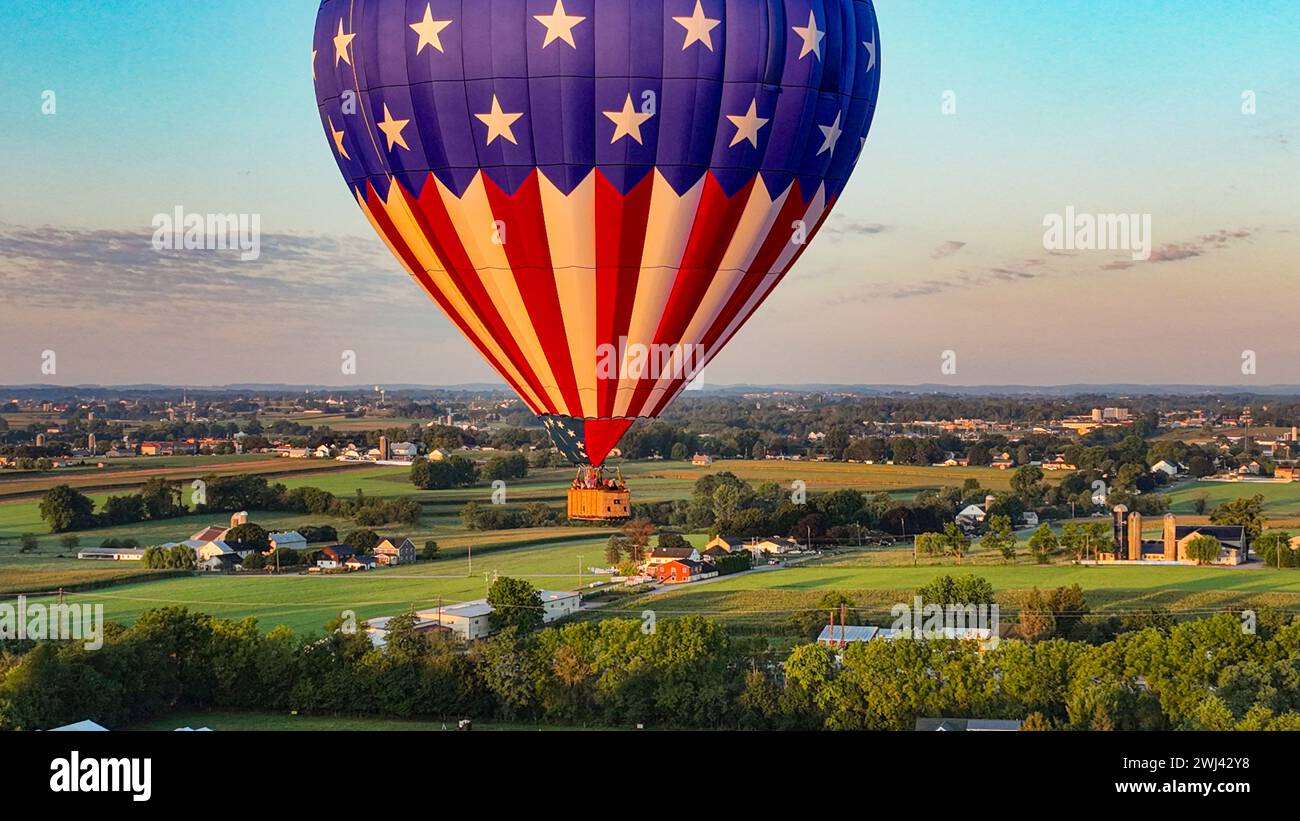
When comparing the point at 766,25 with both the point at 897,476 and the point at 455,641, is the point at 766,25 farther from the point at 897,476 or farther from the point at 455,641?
the point at 897,476

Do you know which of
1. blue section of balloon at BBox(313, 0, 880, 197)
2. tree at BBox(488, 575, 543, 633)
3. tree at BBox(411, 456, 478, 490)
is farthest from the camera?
tree at BBox(411, 456, 478, 490)

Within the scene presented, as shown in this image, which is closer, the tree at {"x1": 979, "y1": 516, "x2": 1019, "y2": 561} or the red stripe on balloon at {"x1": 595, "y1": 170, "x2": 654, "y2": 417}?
the red stripe on balloon at {"x1": 595, "y1": 170, "x2": 654, "y2": 417}

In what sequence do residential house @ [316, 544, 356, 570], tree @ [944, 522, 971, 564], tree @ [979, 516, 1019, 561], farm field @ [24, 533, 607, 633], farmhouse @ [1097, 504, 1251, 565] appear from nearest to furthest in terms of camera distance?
farm field @ [24, 533, 607, 633] < residential house @ [316, 544, 356, 570] < tree @ [979, 516, 1019, 561] < farmhouse @ [1097, 504, 1251, 565] < tree @ [944, 522, 971, 564]

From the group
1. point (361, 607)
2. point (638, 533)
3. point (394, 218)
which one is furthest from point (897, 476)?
point (394, 218)

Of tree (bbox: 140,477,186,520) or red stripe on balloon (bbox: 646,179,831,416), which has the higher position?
red stripe on balloon (bbox: 646,179,831,416)

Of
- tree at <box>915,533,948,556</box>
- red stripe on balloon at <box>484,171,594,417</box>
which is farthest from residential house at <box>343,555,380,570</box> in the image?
red stripe on balloon at <box>484,171,594,417</box>

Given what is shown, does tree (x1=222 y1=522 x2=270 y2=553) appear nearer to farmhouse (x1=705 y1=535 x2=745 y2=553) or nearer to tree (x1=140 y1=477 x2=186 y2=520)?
tree (x1=140 y1=477 x2=186 y2=520)

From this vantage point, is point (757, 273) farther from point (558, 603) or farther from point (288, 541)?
point (288, 541)

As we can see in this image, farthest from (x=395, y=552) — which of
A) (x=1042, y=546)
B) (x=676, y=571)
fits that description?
(x=1042, y=546)
